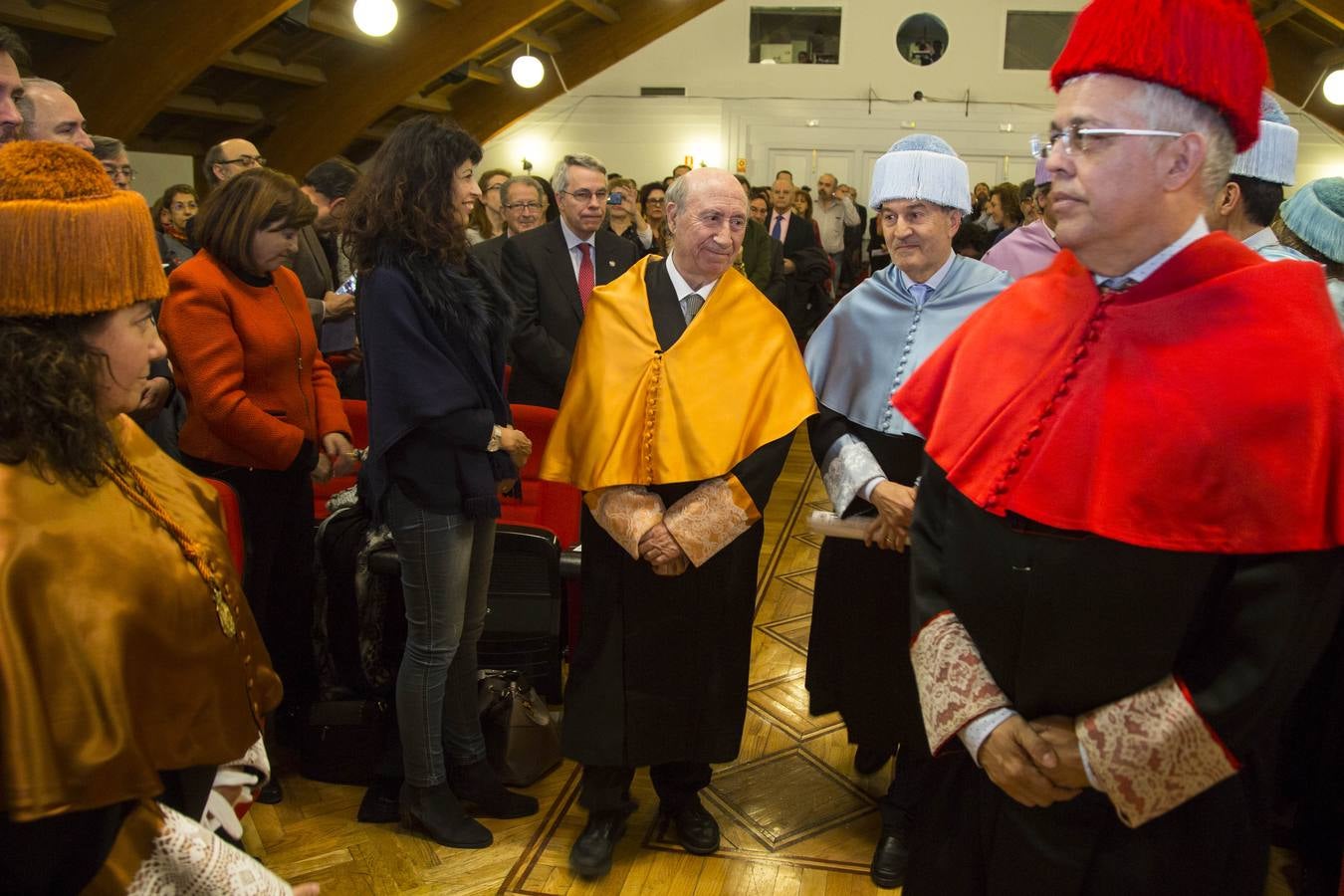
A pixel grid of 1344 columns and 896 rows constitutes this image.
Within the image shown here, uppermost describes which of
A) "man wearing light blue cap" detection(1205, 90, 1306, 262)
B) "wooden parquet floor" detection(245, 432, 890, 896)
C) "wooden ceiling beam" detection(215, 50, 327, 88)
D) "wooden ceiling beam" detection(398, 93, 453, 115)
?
"wooden ceiling beam" detection(398, 93, 453, 115)

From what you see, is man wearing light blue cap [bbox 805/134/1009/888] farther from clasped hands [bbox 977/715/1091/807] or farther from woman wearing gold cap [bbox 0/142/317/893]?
Result: woman wearing gold cap [bbox 0/142/317/893]

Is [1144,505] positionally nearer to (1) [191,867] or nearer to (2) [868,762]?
(1) [191,867]

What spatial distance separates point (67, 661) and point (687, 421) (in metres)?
1.39

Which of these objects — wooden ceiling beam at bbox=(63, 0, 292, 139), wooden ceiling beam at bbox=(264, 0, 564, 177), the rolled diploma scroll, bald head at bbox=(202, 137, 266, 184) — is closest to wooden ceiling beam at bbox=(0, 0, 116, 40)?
wooden ceiling beam at bbox=(63, 0, 292, 139)

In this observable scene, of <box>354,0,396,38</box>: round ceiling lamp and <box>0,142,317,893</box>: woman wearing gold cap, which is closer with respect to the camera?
A: <box>0,142,317,893</box>: woman wearing gold cap

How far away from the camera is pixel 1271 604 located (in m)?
1.17

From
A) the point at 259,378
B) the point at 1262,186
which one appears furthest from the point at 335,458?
the point at 1262,186

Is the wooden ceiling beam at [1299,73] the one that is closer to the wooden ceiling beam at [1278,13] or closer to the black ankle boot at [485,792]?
the wooden ceiling beam at [1278,13]

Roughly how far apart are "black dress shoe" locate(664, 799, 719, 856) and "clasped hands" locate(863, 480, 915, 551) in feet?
2.80

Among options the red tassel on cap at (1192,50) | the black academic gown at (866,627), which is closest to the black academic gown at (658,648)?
the black academic gown at (866,627)

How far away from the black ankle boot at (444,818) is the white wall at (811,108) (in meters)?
10.3

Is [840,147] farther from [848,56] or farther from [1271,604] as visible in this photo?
[1271,604]

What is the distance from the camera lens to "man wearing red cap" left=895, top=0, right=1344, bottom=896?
3.87ft

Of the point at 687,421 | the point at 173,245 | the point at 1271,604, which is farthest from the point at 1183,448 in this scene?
the point at 173,245
